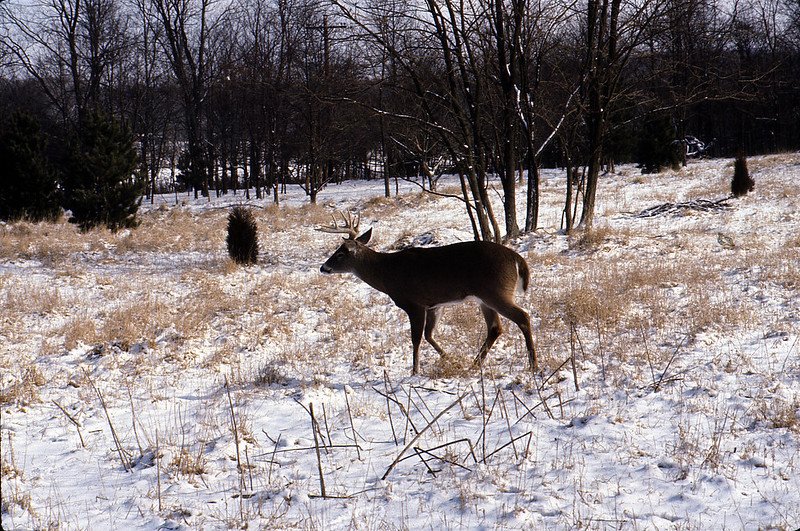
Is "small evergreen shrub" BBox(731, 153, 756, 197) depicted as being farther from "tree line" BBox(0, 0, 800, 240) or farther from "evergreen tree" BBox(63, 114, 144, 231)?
"evergreen tree" BBox(63, 114, 144, 231)

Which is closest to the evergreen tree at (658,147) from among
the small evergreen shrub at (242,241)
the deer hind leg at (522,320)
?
the small evergreen shrub at (242,241)

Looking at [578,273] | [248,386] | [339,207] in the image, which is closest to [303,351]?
[248,386]

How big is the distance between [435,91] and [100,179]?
1055 centimetres

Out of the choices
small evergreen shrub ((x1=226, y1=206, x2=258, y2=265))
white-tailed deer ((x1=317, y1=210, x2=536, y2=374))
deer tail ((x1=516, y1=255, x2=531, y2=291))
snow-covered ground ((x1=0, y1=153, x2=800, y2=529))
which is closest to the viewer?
snow-covered ground ((x1=0, y1=153, x2=800, y2=529))

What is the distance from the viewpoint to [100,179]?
741 inches

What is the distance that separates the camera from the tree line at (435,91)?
44.5 feet

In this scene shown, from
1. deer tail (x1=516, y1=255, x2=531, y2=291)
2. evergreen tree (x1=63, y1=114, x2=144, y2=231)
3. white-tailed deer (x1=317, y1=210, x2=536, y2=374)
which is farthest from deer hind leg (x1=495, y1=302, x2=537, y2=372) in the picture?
evergreen tree (x1=63, y1=114, x2=144, y2=231)

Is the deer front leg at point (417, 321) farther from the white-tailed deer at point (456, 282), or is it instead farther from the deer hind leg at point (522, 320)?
the deer hind leg at point (522, 320)

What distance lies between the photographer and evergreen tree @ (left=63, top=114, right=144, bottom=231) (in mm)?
18594

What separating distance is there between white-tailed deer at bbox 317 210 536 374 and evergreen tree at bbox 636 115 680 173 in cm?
2901

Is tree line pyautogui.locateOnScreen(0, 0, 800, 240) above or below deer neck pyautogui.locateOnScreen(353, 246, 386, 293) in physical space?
above

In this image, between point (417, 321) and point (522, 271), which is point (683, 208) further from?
point (417, 321)

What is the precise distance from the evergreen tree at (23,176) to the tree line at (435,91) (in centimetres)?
19

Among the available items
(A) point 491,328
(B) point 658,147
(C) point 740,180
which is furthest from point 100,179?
(B) point 658,147
